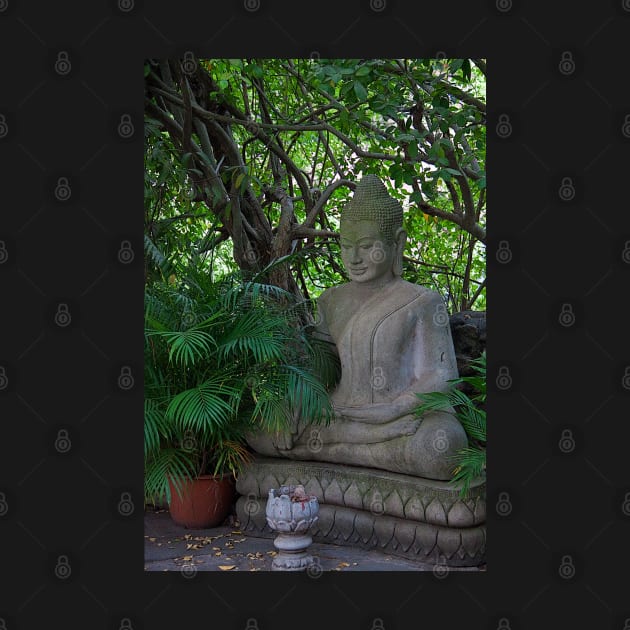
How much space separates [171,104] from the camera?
18.5 feet

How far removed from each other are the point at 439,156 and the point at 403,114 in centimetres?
56

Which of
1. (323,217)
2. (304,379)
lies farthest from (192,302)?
(323,217)

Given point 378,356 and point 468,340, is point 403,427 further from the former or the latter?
point 468,340

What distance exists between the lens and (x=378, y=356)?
438 cm

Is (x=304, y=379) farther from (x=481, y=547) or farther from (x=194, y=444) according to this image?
(x=481, y=547)

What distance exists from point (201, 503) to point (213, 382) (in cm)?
74

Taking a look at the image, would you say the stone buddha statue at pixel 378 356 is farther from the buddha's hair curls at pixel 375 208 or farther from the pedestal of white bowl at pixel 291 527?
the pedestal of white bowl at pixel 291 527

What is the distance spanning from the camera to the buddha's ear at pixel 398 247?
4.56 metres

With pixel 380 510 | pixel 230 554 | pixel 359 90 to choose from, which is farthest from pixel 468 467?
pixel 359 90

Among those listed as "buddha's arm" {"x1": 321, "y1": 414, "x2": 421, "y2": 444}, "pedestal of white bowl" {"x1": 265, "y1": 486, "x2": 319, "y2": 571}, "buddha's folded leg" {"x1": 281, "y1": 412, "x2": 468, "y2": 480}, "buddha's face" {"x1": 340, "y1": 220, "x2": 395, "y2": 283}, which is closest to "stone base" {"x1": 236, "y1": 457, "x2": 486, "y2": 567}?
"buddha's folded leg" {"x1": 281, "y1": 412, "x2": 468, "y2": 480}

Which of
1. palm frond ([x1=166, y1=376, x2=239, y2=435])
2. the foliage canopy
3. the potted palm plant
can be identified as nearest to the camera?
palm frond ([x1=166, y1=376, x2=239, y2=435])

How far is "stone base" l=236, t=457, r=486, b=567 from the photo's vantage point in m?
3.83

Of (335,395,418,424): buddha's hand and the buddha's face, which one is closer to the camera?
(335,395,418,424): buddha's hand

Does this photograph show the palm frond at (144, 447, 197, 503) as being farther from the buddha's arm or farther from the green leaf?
the green leaf
